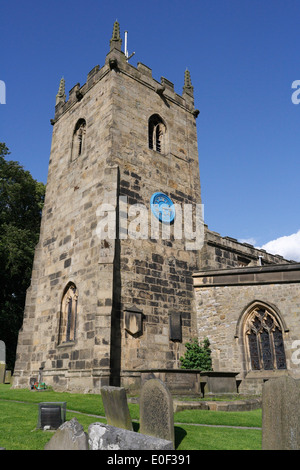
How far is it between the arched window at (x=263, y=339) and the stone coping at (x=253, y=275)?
40.7 inches

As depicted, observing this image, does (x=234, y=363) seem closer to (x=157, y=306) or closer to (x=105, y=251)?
(x=157, y=306)

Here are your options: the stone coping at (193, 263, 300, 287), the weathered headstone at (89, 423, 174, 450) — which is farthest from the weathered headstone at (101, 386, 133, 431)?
the stone coping at (193, 263, 300, 287)

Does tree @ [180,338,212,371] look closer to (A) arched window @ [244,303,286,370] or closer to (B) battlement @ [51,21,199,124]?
(A) arched window @ [244,303,286,370]

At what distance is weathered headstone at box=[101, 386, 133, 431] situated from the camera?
19.9ft

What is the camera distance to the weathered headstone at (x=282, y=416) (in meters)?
4.45

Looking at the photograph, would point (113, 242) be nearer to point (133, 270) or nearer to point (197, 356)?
point (133, 270)

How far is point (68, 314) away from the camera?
1484 cm

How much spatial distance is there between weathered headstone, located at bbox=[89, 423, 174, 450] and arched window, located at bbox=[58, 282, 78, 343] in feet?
31.7

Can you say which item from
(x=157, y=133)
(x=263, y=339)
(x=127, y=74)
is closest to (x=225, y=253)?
(x=263, y=339)

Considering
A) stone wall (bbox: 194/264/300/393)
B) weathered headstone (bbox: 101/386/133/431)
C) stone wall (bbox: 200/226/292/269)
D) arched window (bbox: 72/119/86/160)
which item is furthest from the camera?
arched window (bbox: 72/119/86/160)

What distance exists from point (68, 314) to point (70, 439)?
10862 mm

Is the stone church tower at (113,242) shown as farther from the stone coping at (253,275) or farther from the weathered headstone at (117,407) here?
the weathered headstone at (117,407)

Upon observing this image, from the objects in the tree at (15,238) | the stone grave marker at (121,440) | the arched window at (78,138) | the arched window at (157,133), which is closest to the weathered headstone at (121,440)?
the stone grave marker at (121,440)

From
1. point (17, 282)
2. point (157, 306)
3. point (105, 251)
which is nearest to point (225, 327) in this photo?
point (157, 306)
